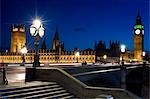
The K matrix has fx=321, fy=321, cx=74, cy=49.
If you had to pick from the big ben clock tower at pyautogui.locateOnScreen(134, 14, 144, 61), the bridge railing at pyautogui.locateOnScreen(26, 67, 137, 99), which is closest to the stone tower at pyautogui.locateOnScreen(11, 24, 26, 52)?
the big ben clock tower at pyautogui.locateOnScreen(134, 14, 144, 61)

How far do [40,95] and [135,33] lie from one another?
350ft

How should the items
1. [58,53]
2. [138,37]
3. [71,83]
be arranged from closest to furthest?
1. [71,83]
2. [58,53]
3. [138,37]

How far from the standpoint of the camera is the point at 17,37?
112562 mm

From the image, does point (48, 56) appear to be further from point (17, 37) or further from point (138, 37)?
point (138, 37)

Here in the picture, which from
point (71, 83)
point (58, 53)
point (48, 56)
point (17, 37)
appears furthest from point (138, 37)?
point (71, 83)

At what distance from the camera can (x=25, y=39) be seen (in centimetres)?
11638

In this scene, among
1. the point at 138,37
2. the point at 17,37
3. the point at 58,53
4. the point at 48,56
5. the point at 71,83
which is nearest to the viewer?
the point at 71,83

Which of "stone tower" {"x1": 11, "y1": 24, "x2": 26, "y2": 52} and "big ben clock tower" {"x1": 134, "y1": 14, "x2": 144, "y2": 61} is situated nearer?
"stone tower" {"x1": 11, "y1": 24, "x2": 26, "y2": 52}

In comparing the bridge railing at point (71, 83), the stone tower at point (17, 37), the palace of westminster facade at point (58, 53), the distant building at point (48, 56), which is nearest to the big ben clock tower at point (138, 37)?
the palace of westminster facade at point (58, 53)

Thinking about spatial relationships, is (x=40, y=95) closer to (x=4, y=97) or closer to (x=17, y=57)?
(x=4, y=97)

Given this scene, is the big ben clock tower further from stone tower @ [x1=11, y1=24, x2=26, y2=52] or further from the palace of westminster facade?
stone tower @ [x1=11, y1=24, x2=26, y2=52]

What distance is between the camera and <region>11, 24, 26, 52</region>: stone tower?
11056cm

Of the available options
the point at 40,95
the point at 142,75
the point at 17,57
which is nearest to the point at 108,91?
the point at 40,95

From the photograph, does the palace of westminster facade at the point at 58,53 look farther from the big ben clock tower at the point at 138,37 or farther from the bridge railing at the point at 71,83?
the bridge railing at the point at 71,83
